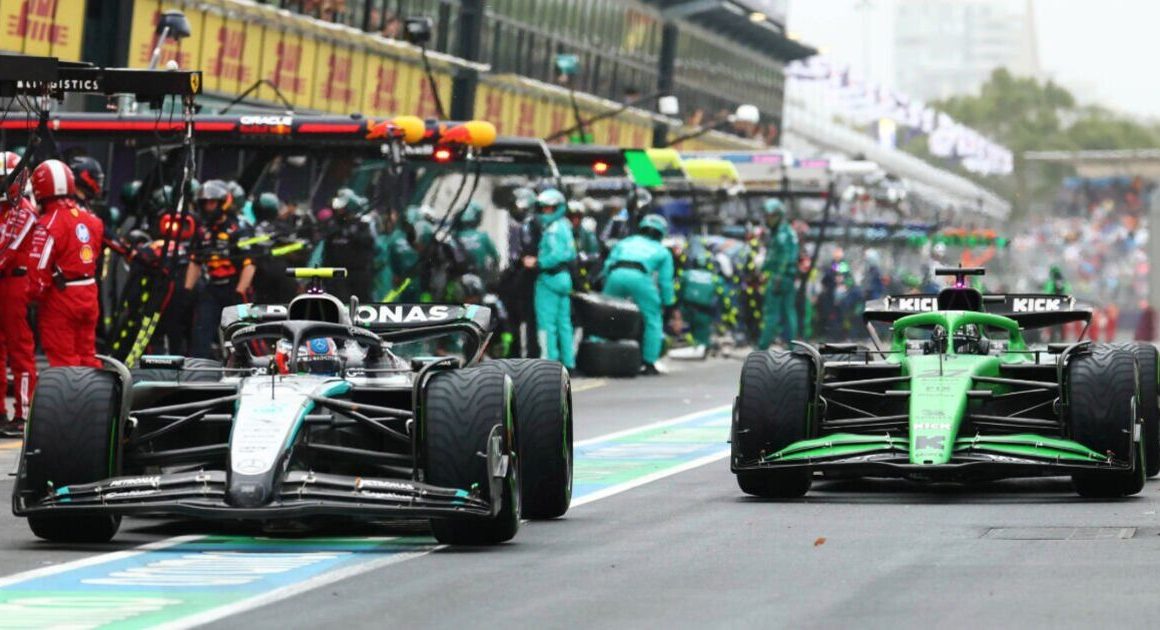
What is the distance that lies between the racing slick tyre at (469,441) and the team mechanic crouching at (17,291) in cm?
772

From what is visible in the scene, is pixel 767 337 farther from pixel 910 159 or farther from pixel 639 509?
pixel 910 159

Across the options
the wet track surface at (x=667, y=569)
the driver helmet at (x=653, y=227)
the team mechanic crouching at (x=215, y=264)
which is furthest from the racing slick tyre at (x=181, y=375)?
the driver helmet at (x=653, y=227)

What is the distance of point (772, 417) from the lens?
14031 millimetres

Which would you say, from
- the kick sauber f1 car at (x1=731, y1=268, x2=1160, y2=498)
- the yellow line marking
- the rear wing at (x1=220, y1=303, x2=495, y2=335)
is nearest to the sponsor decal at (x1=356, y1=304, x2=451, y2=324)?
the rear wing at (x1=220, y1=303, x2=495, y2=335)

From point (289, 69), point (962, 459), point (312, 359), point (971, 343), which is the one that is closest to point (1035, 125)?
point (289, 69)

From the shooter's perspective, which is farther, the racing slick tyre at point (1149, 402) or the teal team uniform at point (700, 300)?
the teal team uniform at point (700, 300)

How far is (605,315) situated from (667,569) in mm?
18452

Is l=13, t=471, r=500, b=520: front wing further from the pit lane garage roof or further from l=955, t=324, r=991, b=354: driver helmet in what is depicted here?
the pit lane garage roof

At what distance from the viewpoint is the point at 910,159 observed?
280 feet

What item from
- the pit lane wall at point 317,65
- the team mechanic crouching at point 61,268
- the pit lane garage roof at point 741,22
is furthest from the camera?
the pit lane garage roof at point 741,22

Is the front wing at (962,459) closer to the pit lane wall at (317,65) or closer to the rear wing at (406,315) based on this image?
the rear wing at (406,315)

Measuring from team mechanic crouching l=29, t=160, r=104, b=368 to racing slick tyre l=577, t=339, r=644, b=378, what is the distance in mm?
11222

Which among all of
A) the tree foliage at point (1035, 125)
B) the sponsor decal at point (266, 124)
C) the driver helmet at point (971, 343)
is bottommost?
the driver helmet at point (971, 343)

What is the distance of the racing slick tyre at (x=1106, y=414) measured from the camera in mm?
13633
